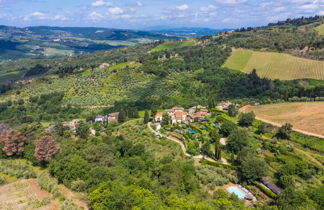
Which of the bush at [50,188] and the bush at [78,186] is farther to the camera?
the bush at [78,186]

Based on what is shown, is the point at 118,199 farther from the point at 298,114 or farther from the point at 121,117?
the point at 298,114

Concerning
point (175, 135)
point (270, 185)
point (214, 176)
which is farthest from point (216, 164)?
point (175, 135)

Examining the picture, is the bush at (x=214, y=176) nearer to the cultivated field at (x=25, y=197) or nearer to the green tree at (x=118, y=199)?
the green tree at (x=118, y=199)

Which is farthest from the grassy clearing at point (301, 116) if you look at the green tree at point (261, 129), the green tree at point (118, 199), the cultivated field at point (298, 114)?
the green tree at point (118, 199)

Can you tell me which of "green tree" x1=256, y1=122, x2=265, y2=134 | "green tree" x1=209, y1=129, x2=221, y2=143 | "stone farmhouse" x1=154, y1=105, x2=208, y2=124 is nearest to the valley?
"green tree" x1=209, y1=129, x2=221, y2=143

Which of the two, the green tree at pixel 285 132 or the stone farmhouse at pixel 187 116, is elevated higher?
the green tree at pixel 285 132

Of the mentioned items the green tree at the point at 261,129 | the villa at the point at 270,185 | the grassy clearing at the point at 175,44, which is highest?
the grassy clearing at the point at 175,44

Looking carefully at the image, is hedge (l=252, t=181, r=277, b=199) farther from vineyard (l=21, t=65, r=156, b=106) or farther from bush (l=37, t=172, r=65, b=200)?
vineyard (l=21, t=65, r=156, b=106)
